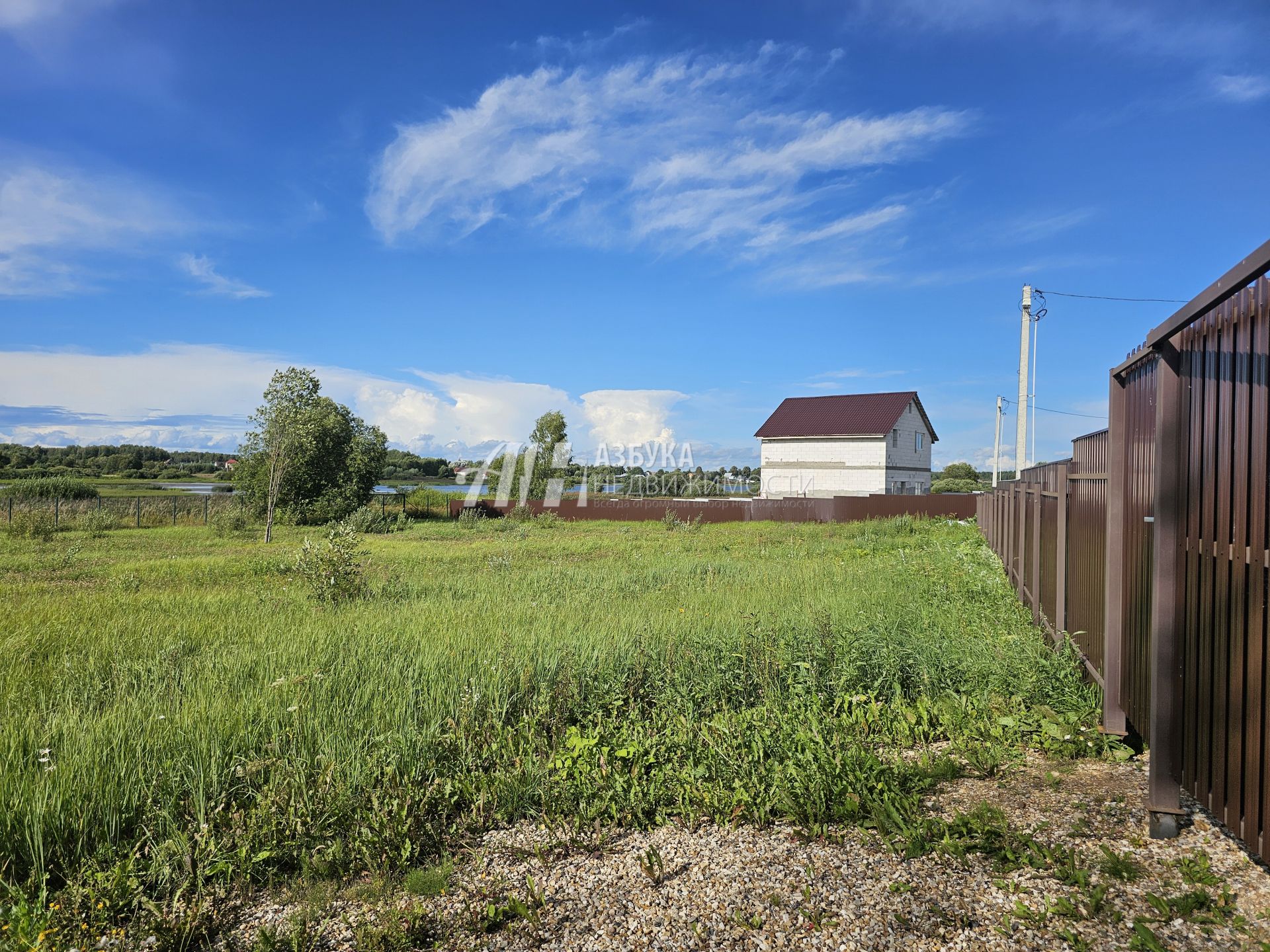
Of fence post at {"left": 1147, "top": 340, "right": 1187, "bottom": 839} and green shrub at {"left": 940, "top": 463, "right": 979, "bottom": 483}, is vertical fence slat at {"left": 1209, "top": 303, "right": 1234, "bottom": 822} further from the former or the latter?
green shrub at {"left": 940, "top": 463, "right": 979, "bottom": 483}

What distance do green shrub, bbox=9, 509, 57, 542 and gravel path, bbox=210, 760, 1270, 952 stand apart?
20325 mm

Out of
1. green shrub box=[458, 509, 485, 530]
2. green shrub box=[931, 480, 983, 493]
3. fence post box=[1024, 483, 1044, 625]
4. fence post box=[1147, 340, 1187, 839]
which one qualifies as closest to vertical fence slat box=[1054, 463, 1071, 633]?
fence post box=[1024, 483, 1044, 625]

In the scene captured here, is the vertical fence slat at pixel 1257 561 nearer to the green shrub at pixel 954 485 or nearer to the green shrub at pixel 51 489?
the green shrub at pixel 51 489

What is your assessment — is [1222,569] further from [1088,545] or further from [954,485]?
[954,485]

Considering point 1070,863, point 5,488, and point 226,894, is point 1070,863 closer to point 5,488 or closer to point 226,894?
point 226,894

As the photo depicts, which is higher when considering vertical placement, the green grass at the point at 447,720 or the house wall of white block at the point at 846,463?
the house wall of white block at the point at 846,463

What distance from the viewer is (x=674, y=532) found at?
73.8 ft

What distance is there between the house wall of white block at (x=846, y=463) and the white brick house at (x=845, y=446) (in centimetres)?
3

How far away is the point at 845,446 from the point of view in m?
34.7

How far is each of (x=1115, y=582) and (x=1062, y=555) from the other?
5.55 feet

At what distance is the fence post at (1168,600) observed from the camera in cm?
281

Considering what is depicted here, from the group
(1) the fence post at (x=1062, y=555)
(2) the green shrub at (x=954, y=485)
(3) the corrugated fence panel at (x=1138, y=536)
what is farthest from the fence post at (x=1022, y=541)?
(2) the green shrub at (x=954, y=485)

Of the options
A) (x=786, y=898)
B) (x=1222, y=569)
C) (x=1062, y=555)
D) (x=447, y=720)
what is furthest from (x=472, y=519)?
(x=1222, y=569)

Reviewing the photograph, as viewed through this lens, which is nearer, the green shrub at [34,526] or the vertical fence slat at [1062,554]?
the vertical fence slat at [1062,554]
